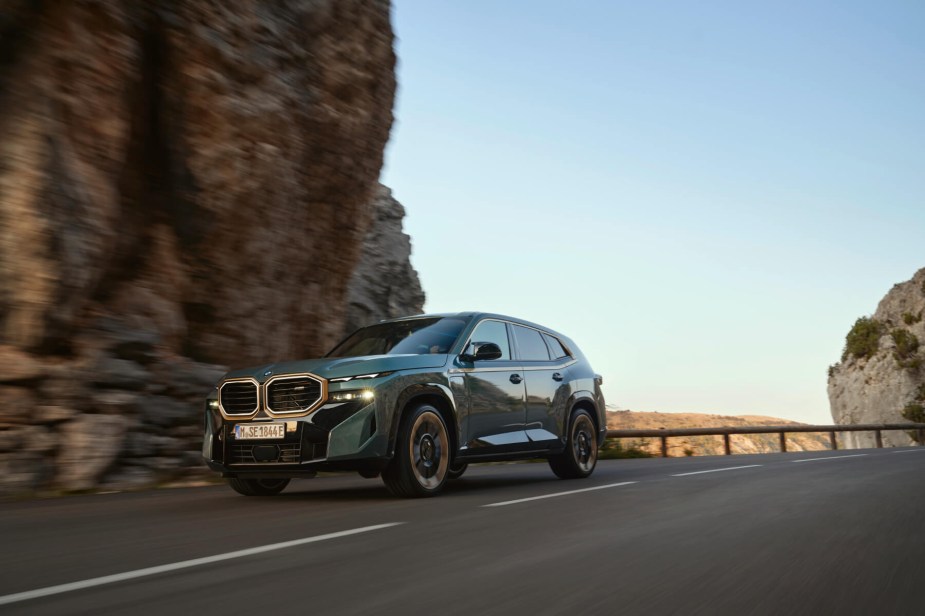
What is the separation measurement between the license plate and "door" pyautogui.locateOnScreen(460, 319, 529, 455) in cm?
193

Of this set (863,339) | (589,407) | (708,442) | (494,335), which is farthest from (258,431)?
(863,339)

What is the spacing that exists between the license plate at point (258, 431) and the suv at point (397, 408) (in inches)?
0.4

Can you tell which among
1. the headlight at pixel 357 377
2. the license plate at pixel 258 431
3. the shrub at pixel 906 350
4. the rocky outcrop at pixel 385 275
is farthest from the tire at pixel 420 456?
the shrub at pixel 906 350

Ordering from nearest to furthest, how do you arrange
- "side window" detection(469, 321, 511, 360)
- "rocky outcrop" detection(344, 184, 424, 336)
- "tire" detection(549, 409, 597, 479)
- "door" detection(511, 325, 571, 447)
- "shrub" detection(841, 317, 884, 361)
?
"side window" detection(469, 321, 511, 360) → "door" detection(511, 325, 571, 447) → "tire" detection(549, 409, 597, 479) → "rocky outcrop" detection(344, 184, 424, 336) → "shrub" detection(841, 317, 884, 361)

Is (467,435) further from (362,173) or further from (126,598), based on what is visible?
(362,173)

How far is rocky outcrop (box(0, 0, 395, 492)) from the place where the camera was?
1114 cm

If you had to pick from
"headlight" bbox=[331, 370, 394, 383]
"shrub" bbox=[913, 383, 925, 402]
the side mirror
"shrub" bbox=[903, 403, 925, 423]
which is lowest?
"headlight" bbox=[331, 370, 394, 383]

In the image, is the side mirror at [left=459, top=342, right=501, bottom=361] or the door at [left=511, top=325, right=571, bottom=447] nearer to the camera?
the side mirror at [left=459, top=342, right=501, bottom=361]

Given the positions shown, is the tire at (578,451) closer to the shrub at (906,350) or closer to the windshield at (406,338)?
the windshield at (406,338)

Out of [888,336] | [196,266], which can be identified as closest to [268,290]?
[196,266]

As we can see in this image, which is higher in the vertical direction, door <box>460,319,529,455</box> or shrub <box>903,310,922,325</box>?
shrub <box>903,310,922,325</box>

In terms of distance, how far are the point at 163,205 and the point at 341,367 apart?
7.23 m

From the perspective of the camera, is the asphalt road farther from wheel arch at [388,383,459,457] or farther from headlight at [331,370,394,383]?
headlight at [331,370,394,383]

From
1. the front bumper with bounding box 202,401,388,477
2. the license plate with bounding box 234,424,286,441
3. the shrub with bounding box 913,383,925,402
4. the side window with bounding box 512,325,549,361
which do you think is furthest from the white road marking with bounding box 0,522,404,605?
the shrub with bounding box 913,383,925,402
